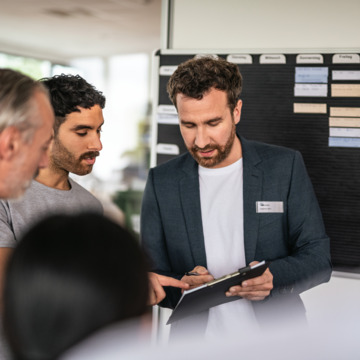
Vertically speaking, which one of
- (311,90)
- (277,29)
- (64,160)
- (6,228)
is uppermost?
(277,29)

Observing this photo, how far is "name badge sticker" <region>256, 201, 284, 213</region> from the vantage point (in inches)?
75.4

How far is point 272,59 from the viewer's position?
8.95ft

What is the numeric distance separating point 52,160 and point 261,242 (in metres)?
0.87

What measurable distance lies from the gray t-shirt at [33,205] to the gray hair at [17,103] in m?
0.37

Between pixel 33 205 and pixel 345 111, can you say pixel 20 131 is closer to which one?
pixel 33 205

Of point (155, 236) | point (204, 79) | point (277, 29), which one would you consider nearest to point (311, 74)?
point (277, 29)

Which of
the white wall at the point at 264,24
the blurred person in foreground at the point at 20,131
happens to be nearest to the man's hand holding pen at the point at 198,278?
the blurred person in foreground at the point at 20,131

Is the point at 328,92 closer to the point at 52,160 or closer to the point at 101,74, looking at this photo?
the point at 52,160

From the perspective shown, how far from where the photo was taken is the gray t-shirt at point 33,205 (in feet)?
4.67

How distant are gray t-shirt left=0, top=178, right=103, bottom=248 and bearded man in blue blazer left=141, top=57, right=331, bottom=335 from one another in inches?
12.6

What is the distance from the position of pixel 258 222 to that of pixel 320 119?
1.04 m

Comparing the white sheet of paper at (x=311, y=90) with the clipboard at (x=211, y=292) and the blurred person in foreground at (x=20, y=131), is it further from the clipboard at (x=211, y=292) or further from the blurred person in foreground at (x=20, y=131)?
the blurred person in foreground at (x=20, y=131)

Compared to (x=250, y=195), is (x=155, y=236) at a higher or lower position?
lower

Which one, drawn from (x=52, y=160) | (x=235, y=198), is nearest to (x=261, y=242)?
(x=235, y=198)
